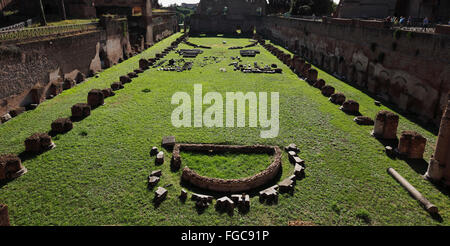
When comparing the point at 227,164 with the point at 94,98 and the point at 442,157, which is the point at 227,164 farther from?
the point at 94,98

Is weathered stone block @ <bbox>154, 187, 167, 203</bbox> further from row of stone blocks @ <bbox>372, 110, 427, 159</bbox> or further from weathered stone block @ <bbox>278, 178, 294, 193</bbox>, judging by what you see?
row of stone blocks @ <bbox>372, 110, 427, 159</bbox>

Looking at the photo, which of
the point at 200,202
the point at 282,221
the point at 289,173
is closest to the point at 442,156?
the point at 289,173

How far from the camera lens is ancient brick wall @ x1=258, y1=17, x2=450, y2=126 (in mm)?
11641

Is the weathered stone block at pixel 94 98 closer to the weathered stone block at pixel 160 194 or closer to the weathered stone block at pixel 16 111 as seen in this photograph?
the weathered stone block at pixel 16 111

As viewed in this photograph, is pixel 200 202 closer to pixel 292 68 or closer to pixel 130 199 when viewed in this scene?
pixel 130 199

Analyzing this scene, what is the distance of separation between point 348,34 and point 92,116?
16334mm

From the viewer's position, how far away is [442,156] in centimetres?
759

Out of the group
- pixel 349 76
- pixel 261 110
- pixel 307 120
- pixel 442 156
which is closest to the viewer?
pixel 442 156

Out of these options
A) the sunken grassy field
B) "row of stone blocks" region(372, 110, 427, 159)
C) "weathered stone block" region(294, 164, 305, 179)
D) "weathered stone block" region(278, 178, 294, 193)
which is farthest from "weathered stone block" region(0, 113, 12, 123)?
"row of stone blocks" region(372, 110, 427, 159)

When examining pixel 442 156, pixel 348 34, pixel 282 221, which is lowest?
pixel 282 221

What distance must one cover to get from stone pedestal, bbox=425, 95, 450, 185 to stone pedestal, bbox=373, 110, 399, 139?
2.38 m

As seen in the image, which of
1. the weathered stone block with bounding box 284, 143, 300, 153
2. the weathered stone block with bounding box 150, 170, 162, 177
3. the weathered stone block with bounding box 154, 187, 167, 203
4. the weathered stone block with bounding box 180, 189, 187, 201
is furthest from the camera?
the weathered stone block with bounding box 284, 143, 300, 153

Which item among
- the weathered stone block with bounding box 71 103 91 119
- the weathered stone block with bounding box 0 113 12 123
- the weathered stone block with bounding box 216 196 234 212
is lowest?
the weathered stone block with bounding box 216 196 234 212

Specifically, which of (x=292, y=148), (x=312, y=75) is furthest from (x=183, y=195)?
(x=312, y=75)
